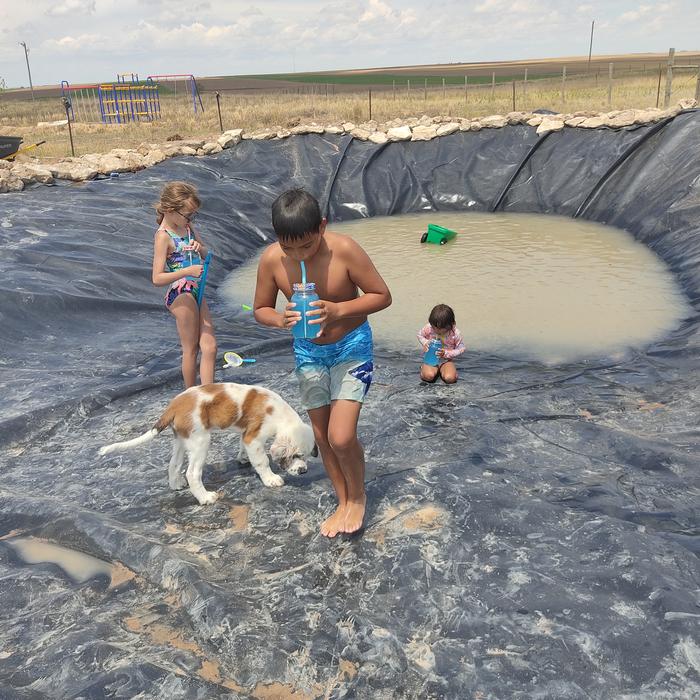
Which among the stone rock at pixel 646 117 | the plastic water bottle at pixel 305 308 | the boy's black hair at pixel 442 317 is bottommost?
the boy's black hair at pixel 442 317

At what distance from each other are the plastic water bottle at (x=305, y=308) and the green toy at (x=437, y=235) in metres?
8.39

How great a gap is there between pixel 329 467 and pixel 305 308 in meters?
0.97

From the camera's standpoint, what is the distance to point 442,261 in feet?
31.6

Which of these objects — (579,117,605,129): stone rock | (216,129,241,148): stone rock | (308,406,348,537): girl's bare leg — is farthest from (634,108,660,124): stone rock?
(308,406,348,537): girl's bare leg

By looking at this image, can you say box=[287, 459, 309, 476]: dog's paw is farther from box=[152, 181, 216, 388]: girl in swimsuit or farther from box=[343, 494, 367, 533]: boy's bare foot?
box=[152, 181, 216, 388]: girl in swimsuit

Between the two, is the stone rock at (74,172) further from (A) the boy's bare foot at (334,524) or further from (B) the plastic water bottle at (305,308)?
(B) the plastic water bottle at (305,308)

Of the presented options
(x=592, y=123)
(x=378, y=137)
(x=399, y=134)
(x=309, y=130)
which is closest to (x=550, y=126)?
(x=592, y=123)

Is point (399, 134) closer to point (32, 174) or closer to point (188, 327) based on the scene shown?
point (32, 174)

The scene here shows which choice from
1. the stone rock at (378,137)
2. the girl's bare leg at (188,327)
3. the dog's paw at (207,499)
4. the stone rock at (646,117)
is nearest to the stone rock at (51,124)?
the stone rock at (378,137)

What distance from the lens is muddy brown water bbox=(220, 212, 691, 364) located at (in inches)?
254

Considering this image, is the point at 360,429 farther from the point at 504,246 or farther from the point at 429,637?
the point at 504,246

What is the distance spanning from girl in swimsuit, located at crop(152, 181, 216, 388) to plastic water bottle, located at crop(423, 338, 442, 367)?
1789 mm

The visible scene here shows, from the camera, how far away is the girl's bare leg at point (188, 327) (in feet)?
14.5

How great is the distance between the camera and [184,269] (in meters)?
4.27
